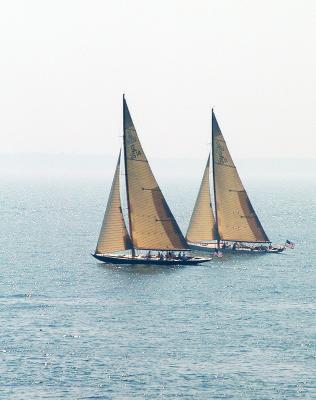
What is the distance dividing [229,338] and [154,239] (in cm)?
3988

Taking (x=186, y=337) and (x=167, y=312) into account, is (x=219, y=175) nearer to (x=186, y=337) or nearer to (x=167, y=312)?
(x=167, y=312)

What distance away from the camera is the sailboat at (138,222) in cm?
12461

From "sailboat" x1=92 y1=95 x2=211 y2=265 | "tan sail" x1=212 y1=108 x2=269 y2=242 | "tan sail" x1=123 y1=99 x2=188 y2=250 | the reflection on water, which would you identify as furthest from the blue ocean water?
"tan sail" x1=212 y1=108 x2=269 y2=242

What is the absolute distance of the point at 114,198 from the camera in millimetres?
123625

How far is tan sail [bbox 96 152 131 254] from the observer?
12375cm

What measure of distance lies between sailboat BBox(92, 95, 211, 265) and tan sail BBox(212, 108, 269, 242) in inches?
560

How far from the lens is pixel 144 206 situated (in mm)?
127250

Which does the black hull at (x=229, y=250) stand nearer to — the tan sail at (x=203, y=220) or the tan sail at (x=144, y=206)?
the tan sail at (x=203, y=220)

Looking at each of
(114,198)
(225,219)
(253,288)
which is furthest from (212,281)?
(225,219)

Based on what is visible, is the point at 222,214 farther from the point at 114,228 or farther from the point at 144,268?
the point at 114,228

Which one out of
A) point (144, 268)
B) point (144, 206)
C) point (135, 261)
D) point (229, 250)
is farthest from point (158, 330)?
point (229, 250)

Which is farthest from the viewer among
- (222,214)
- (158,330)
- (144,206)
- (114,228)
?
(222,214)

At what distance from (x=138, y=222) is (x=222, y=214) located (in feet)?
60.7

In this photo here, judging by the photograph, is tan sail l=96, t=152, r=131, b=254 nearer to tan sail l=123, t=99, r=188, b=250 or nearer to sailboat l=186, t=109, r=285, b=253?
tan sail l=123, t=99, r=188, b=250
